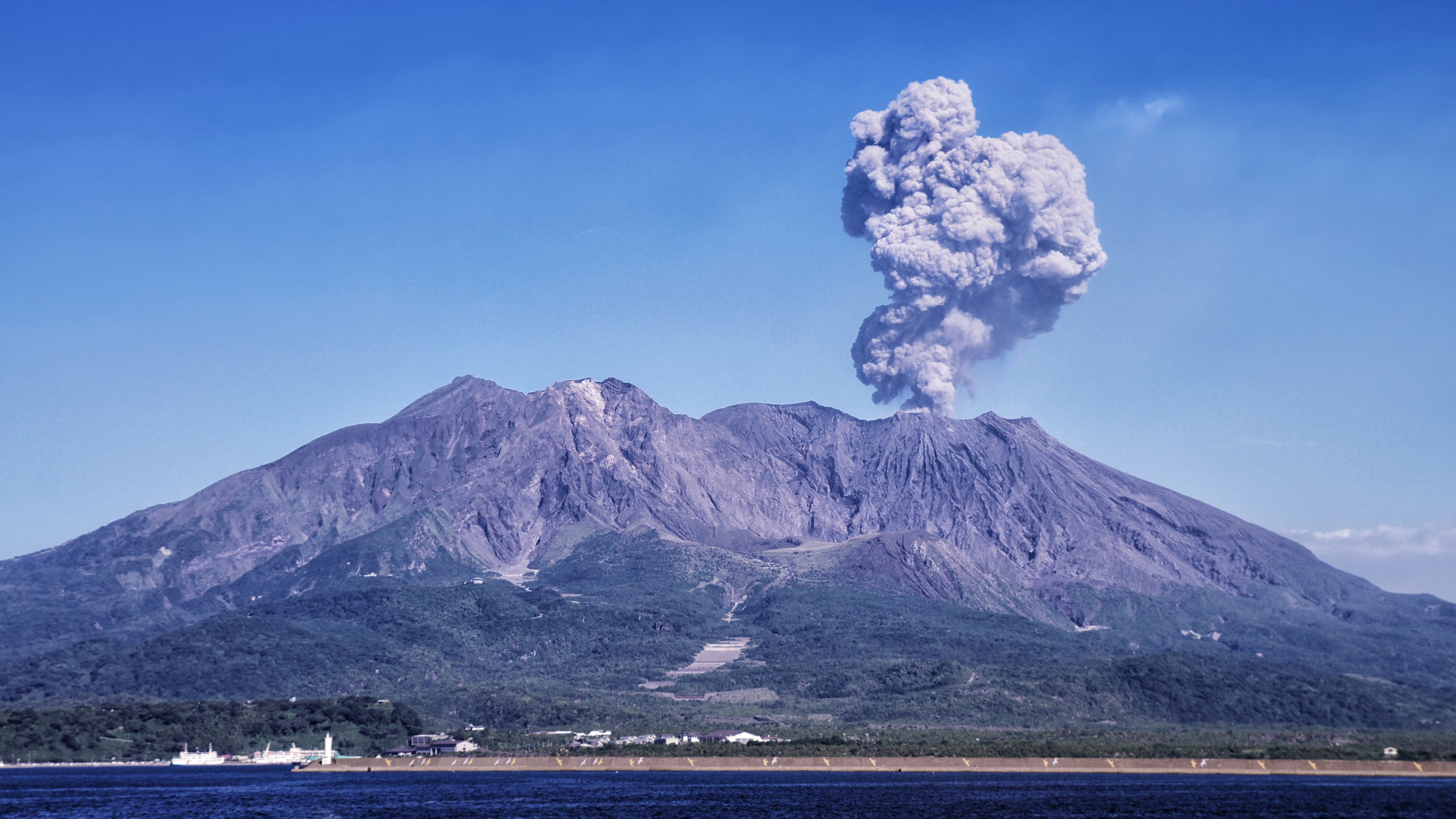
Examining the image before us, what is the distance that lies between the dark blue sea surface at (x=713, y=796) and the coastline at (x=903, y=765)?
1.30 m

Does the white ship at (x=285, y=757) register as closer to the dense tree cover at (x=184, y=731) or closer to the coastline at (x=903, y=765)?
the dense tree cover at (x=184, y=731)

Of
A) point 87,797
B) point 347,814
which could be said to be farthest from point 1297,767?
point 87,797

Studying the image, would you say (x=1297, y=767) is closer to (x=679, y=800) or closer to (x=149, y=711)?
(x=679, y=800)

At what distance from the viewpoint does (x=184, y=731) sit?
191375 millimetres

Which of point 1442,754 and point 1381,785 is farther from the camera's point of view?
point 1442,754

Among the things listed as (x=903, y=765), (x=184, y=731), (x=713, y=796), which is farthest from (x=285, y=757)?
(x=903, y=765)

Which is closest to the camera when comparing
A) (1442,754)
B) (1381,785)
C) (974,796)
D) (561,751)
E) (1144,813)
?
(1144,813)

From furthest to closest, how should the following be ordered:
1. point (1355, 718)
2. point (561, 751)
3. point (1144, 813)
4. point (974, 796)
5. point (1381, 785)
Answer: point (1355, 718)
point (561, 751)
point (1381, 785)
point (974, 796)
point (1144, 813)

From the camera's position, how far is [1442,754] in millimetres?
147875

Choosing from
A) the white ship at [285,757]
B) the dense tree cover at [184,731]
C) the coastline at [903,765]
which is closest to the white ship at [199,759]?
the dense tree cover at [184,731]

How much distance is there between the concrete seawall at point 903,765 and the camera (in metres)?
150

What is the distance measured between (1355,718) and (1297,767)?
171 feet

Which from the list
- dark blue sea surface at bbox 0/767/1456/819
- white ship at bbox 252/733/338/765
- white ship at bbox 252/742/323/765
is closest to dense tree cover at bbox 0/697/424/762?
white ship at bbox 252/733/338/765

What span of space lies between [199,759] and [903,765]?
86673 millimetres
